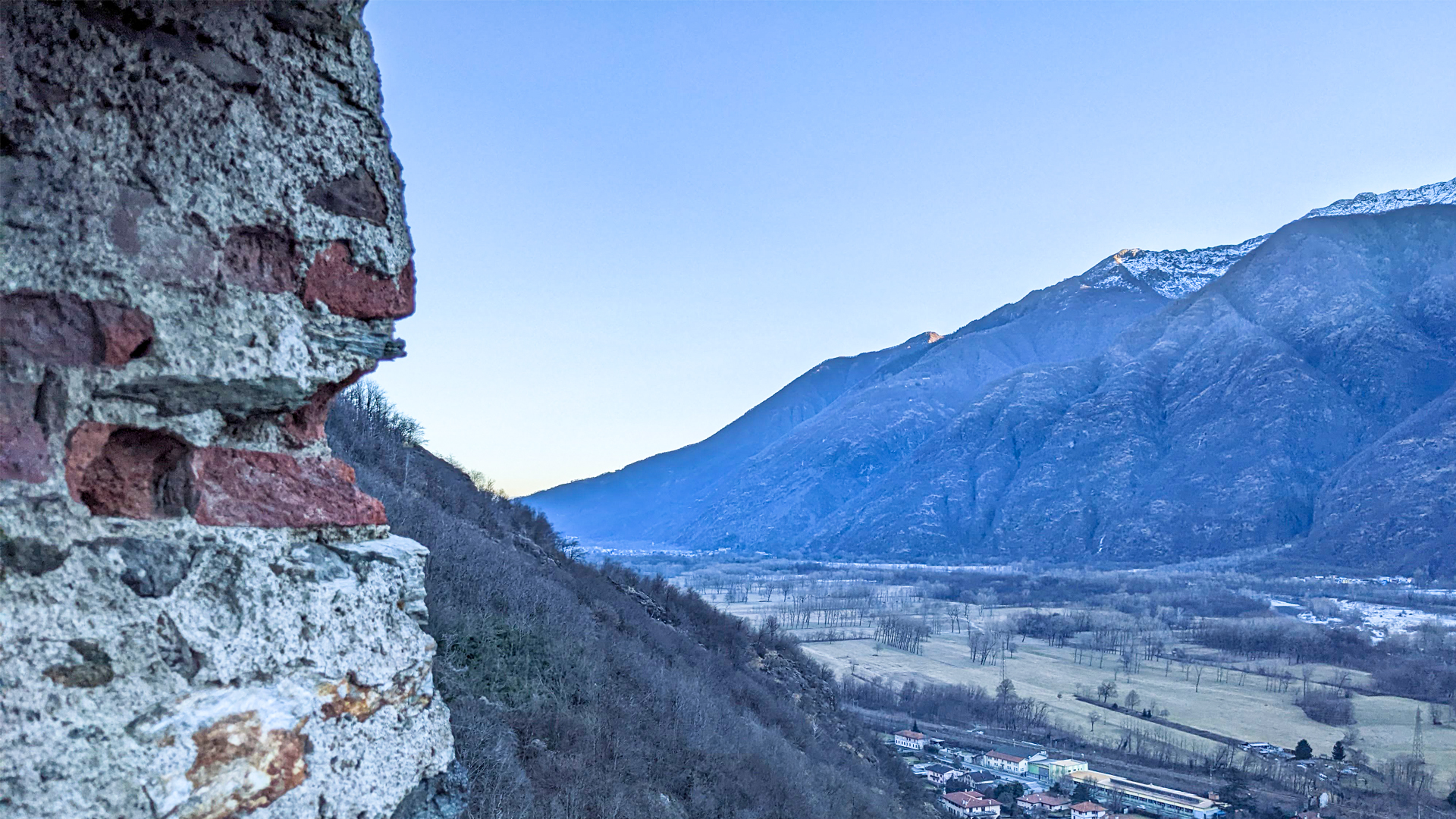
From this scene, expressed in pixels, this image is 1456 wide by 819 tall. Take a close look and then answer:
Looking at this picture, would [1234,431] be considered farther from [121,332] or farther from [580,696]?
[121,332]

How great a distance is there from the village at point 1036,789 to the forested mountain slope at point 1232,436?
3046 inches

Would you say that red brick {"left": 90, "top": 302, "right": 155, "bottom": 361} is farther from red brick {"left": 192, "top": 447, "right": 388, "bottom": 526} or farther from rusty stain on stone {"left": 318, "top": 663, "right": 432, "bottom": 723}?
rusty stain on stone {"left": 318, "top": 663, "right": 432, "bottom": 723}

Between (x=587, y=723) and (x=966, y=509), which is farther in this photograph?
(x=966, y=509)

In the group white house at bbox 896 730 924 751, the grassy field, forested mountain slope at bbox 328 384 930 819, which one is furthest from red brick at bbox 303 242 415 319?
the grassy field

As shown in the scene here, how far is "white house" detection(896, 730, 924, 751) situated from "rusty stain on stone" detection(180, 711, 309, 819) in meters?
35.3

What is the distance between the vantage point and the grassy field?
40219 mm

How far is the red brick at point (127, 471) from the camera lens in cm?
182

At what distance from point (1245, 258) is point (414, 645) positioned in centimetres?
18119

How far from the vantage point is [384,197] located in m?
2.38

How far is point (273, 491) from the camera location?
7.04ft

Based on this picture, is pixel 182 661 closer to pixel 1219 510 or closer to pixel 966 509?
pixel 1219 510

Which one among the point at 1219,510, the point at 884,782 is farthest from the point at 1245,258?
the point at 884,782

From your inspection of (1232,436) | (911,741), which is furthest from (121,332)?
(1232,436)

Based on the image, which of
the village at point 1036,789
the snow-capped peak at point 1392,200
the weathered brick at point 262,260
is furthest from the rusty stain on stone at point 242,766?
the snow-capped peak at point 1392,200
